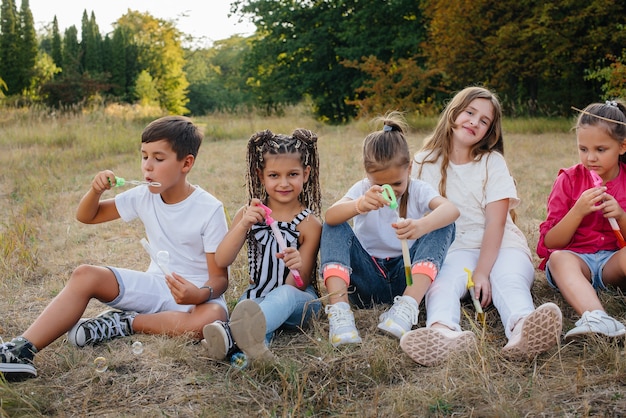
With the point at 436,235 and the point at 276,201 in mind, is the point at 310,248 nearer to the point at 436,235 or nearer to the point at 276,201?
the point at 276,201

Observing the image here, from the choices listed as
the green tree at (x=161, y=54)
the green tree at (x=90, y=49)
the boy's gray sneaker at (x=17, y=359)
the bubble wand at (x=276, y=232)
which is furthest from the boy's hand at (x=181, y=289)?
the green tree at (x=161, y=54)

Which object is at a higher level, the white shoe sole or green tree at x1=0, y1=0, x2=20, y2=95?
green tree at x1=0, y1=0, x2=20, y2=95

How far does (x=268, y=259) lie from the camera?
2.71 m

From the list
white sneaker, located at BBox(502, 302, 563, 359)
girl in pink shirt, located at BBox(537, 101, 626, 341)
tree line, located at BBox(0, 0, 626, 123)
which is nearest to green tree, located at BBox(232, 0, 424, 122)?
tree line, located at BBox(0, 0, 626, 123)

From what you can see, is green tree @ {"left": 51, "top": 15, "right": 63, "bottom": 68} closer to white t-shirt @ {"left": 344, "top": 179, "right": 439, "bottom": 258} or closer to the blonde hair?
the blonde hair

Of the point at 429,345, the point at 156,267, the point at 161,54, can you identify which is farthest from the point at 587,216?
the point at 161,54

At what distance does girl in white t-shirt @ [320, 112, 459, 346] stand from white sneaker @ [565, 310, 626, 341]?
58 centimetres

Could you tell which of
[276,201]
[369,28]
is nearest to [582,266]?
[276,201]

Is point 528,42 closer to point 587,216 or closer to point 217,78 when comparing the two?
point 587,216

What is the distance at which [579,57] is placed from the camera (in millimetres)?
11586

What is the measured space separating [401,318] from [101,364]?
3.72 ft

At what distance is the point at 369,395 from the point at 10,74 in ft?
65.8

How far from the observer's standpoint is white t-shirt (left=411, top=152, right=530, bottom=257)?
291 cm

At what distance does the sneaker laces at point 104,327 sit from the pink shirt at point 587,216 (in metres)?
1.96
